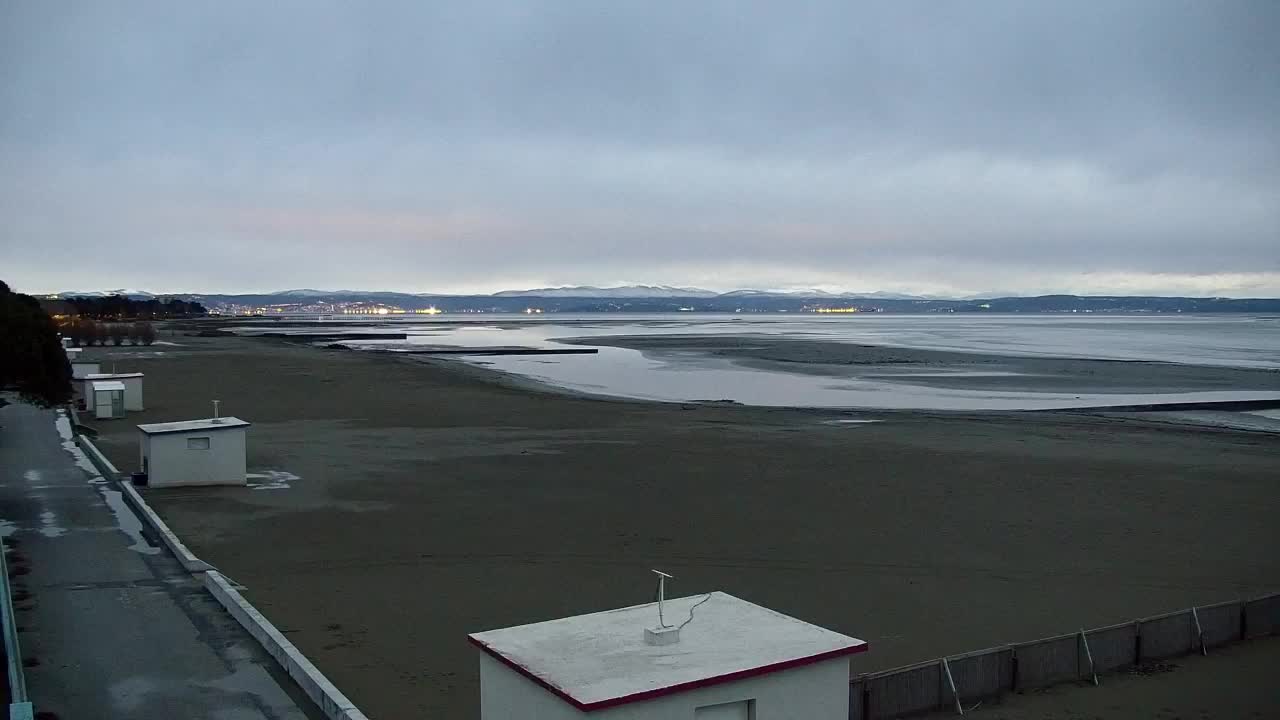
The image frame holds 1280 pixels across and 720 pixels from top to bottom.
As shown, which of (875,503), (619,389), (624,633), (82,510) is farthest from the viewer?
(619,389)

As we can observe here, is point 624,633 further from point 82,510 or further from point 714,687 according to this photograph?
point 82,510

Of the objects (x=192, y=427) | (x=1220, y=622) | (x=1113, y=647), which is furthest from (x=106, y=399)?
(x=1220, y=622)

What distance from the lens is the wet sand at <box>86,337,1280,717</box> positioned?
45.8ft

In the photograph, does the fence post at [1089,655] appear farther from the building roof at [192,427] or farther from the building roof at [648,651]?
the building roof at [192,427]

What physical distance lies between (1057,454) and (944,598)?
52.3 ft

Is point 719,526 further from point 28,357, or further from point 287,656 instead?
point 28,357

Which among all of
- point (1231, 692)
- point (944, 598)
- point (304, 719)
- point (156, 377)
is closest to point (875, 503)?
point (944, 598)

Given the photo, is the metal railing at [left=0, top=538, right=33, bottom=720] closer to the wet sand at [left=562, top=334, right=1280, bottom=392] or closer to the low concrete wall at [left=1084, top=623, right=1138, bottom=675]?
the low concrete wall at [left=1084, top=623, right=1138, bottom=675]

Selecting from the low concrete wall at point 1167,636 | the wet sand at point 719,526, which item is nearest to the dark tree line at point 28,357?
the wet sand at point 719,526

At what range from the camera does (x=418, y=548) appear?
58.2 ft

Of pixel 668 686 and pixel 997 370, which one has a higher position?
pixel 668 686

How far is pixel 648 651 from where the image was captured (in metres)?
7.59

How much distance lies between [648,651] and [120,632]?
7.58 metres

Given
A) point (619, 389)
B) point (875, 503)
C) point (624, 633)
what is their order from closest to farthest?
point (624, 633) → point (875, 503) → point (619, 389)
